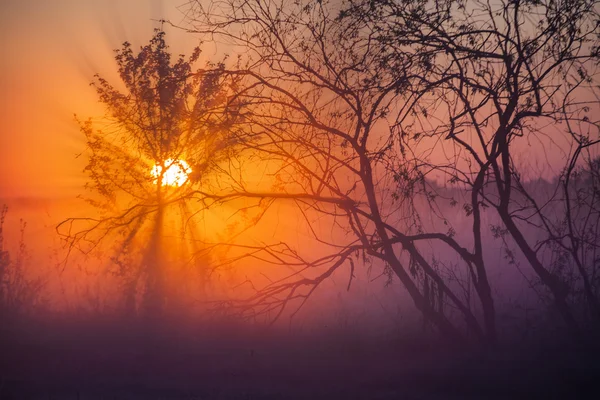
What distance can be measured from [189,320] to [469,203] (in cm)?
600

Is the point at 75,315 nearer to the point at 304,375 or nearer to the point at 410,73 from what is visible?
the point at 304,375

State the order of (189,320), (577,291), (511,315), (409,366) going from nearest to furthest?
(409,366)
(577,291)
(511,315)
(189,320)

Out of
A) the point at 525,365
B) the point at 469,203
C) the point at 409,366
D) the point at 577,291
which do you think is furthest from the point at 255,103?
the point at 577,291

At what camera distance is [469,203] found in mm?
9406

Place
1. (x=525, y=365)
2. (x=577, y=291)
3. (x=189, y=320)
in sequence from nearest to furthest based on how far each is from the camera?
1. (x=525, y=365)
2. (x=577, y=291)
3. (x=189, y=320)

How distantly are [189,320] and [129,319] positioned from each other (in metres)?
1.33

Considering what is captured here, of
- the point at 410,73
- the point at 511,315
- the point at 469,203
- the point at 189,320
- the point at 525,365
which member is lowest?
the point at 525,365

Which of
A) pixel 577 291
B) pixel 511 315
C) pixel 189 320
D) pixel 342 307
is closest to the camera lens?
pixel 577 291

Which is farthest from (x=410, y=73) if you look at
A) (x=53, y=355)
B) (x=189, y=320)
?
(x=53, y=355)

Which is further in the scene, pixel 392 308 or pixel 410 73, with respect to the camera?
pixel 392 308

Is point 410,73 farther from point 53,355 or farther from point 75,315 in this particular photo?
point 75,315

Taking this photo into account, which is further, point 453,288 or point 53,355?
point 453,288

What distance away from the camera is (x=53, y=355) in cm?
1038

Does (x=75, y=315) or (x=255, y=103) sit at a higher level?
(x=255, y=103)
